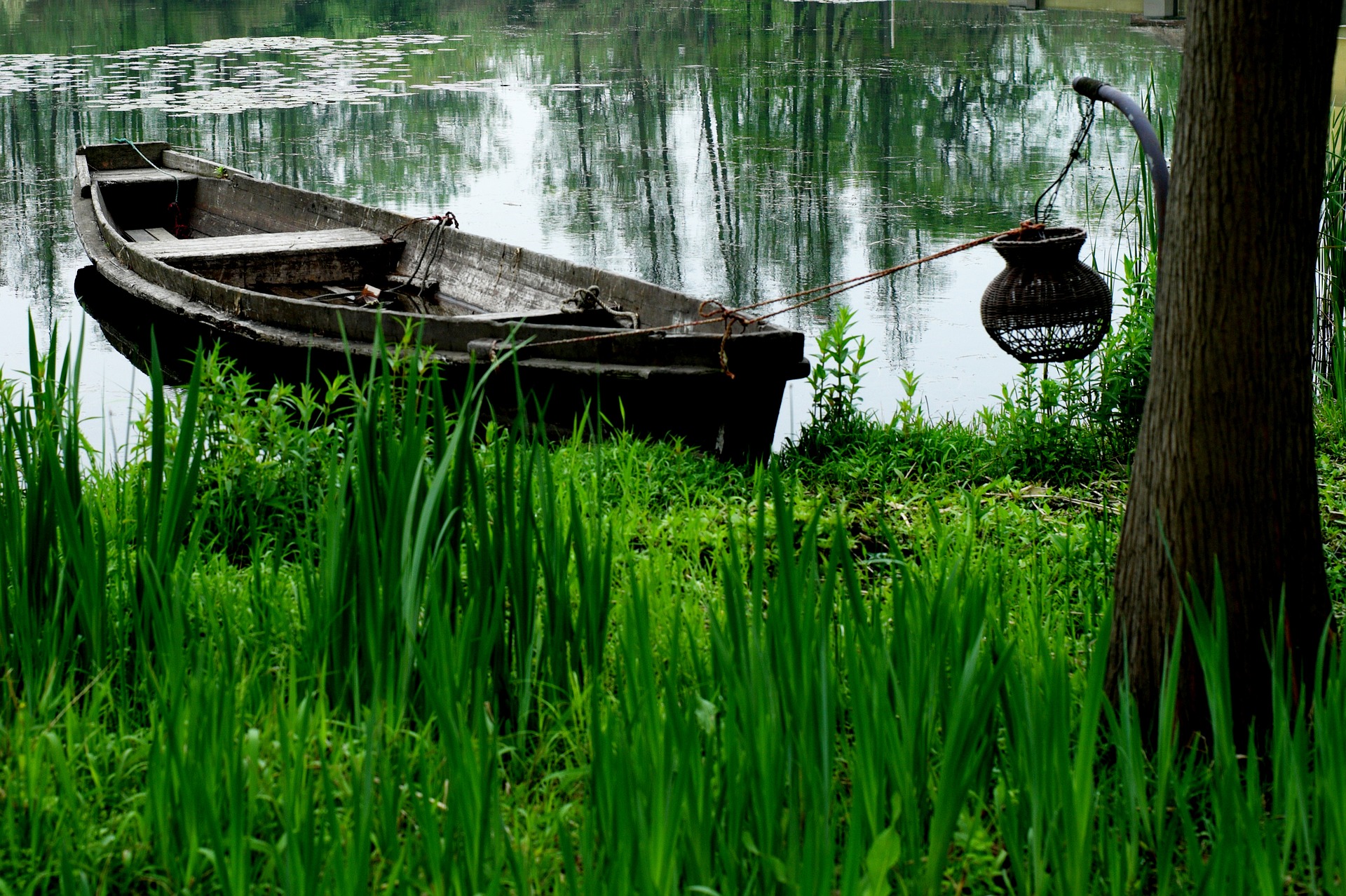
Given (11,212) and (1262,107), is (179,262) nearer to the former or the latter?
(11,212)

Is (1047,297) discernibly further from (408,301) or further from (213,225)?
(213,225)

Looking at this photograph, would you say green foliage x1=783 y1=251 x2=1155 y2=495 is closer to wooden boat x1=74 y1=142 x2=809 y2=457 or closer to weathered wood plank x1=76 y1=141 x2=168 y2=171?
wooden boat x1=74 y1=142 x2=809 y2=457

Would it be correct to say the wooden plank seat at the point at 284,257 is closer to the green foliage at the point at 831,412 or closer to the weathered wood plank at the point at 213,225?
the weathered wood plank at the point at 213,225

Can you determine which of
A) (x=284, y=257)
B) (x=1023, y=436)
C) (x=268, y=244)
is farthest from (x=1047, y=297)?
(x=268, y=244)

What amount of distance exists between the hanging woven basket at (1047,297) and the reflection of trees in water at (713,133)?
3.41 meters

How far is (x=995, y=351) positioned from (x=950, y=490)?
315cm

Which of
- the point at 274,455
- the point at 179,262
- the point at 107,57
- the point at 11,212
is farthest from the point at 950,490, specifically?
the point at 107,57

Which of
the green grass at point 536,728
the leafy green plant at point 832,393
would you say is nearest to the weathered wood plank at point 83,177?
the leafy green plant at point 832,393

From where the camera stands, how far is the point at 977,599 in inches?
65.1

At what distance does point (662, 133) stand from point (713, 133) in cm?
55

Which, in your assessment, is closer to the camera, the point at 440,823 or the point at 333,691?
the point at 440,823

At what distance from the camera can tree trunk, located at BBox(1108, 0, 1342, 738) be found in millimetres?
2021

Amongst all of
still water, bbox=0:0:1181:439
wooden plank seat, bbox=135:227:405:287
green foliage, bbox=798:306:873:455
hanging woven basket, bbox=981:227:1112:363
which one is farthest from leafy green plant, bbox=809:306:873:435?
wooden plank seat, bbox=135:227:405:287

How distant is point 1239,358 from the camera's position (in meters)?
2.04
